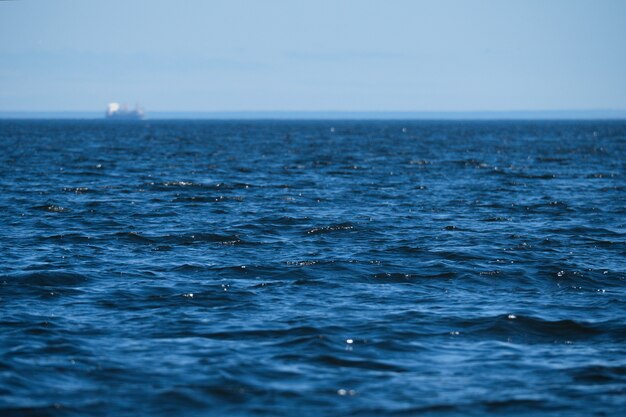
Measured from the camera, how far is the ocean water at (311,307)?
34.6 feet

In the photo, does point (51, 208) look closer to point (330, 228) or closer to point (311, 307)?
point (330, 228)

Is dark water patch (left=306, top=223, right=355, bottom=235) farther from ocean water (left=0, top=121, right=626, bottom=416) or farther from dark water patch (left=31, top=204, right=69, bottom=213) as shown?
dark water patch (left=31, top=204, right=69, bottom=213)

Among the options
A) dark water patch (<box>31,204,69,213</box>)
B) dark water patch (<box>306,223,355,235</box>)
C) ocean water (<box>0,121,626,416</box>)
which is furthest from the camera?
dark water patch (<box>31,204,69,213</box>)

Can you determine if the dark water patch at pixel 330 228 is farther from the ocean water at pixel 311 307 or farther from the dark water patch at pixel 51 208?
the dark water patch at pixel 51 208

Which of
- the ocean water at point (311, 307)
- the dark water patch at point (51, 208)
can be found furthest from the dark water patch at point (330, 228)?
the dark water patch at point (51, 208)

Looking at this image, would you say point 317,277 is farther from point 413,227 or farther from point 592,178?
Result: point 592,178

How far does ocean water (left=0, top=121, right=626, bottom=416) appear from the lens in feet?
34.6

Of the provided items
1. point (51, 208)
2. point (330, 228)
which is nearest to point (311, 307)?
point (330, 228)

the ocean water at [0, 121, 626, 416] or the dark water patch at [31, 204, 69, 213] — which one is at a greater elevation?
the dark water patch at [31, 204, 69, 213]

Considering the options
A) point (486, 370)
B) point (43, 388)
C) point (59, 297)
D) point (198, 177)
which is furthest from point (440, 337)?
point (198, 177)

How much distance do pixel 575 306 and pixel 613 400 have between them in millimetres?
5127

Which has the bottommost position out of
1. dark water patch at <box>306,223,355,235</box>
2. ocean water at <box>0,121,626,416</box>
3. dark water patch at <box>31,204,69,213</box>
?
ocean water at <box>0,121,626,416</box>

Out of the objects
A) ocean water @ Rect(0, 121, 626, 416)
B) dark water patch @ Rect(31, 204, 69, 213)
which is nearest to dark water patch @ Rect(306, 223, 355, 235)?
ocean water @ Rect(0, 121, 626, 416)

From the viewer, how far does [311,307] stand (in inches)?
594
